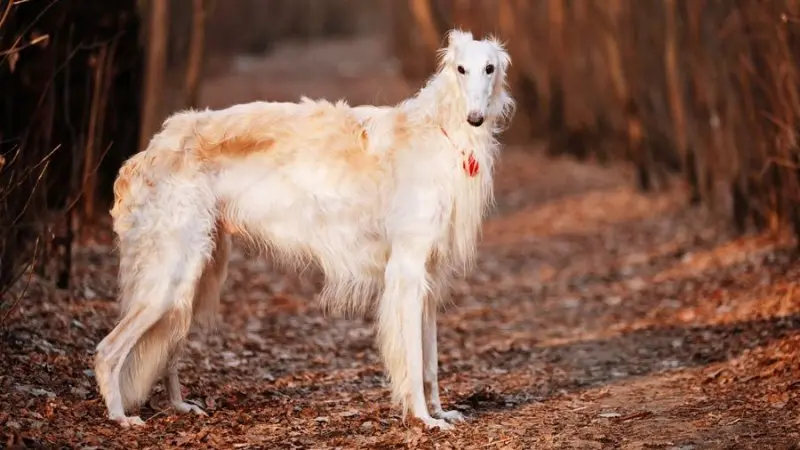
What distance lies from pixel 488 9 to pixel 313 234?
1890cm

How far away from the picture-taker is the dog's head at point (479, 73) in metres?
5.64

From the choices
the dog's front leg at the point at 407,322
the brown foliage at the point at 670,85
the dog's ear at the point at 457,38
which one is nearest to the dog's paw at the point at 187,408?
the dog's front leg at the point at 407,322

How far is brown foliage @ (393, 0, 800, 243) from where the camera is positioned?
30.0 ft

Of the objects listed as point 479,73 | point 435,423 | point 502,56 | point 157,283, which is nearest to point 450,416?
point 435,423

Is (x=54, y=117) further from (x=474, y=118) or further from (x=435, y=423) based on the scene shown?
(x=435, y=423)

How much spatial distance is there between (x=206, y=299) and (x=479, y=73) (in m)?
1.88

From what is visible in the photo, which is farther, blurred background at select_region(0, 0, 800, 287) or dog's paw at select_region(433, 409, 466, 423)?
blurred background at select_region(0, 0, 800, 287)

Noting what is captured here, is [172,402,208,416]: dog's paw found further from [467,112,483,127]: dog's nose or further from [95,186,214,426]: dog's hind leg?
[467,112,483,127]: dog's nose

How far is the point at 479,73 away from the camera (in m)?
5.68

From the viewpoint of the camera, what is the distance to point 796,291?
323 inches

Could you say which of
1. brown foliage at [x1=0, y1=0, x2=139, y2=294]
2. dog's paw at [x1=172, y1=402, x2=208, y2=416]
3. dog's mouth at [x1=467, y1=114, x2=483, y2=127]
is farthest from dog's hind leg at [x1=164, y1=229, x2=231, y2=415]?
dog's mouth at [x1=467, y1=114, x2=483, y2=127]

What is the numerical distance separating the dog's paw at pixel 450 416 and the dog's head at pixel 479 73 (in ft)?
4.87

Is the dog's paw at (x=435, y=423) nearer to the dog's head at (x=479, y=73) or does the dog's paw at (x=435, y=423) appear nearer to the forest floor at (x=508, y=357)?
the forest floor at (x=508, y=357)

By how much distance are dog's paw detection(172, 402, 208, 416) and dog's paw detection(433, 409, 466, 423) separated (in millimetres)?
1198
